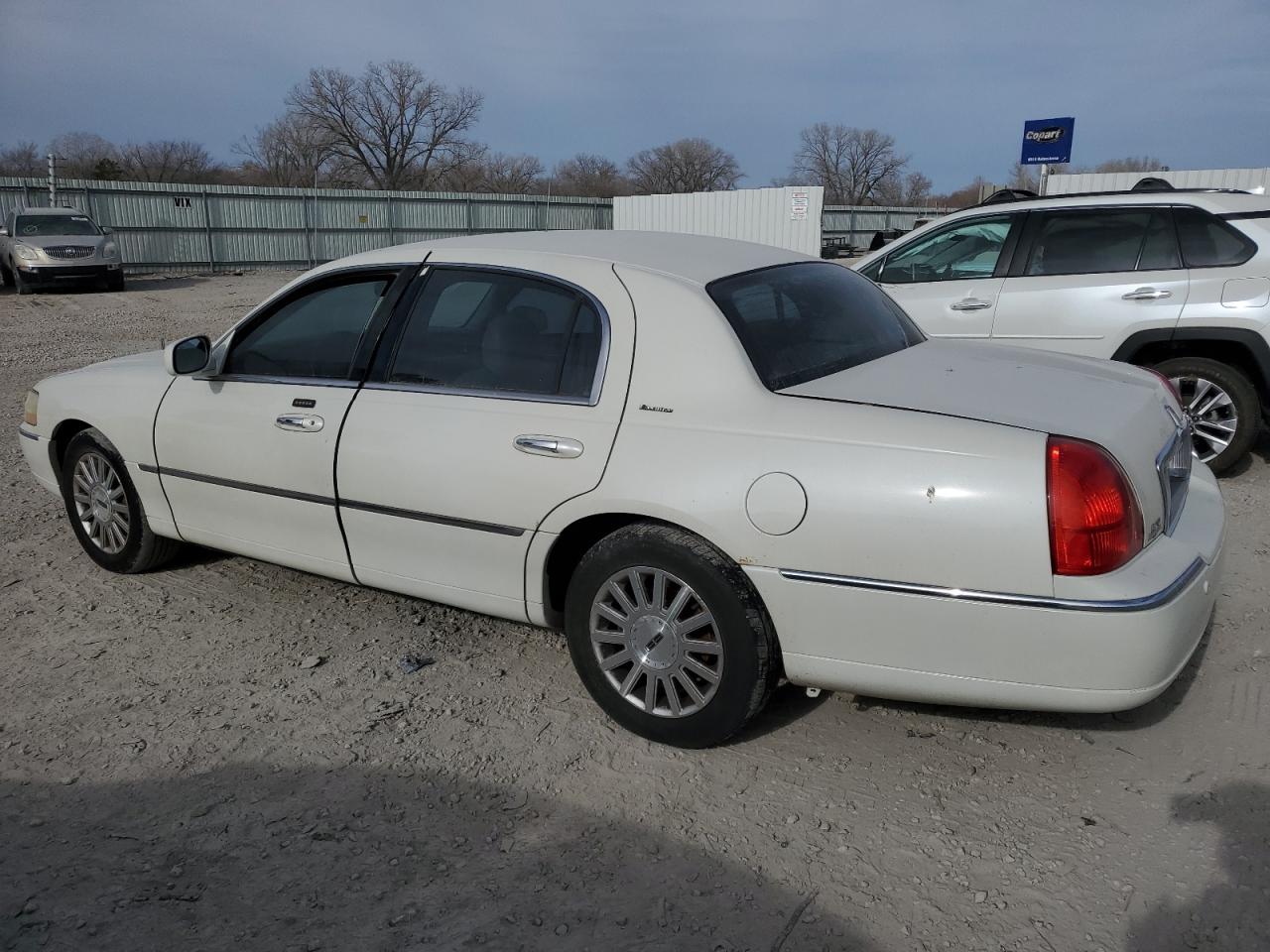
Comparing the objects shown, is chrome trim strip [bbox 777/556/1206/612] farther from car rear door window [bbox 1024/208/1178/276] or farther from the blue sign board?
the blue sign board

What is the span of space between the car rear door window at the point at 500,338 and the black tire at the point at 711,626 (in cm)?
55

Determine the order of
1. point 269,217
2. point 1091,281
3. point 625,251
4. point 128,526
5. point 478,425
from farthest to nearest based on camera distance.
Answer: point 269,217, point 1091,281, point 128,526, point 625,251, point 478,425

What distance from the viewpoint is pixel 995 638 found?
2.72 m

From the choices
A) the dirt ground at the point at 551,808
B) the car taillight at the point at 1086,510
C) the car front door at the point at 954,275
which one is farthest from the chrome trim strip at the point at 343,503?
the car front door at the point at 954,275

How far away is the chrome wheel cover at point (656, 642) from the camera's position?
312 cm

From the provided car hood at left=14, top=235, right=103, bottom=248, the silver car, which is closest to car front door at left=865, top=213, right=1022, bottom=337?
the silver car

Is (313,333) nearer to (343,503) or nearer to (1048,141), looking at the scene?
(343,503)

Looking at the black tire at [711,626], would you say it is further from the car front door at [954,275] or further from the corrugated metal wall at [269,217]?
the corrugated metal wall at [269,217]

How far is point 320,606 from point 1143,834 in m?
3.31

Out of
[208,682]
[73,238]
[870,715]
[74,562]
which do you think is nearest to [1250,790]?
[870,715]

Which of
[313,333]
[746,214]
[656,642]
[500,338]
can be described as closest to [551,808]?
[656,642]

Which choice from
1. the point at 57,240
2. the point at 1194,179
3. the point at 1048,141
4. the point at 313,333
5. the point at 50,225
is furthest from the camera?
the point at 1194,179

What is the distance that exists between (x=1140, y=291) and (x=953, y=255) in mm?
1264

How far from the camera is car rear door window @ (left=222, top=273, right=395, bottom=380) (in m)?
3.97
